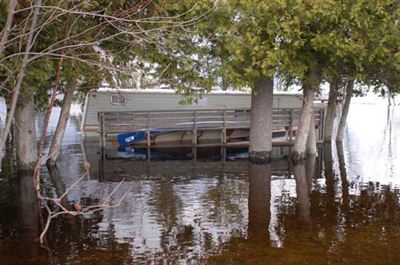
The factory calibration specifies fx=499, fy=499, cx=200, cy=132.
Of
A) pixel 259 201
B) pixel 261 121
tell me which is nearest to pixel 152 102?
A: pixel 261 121

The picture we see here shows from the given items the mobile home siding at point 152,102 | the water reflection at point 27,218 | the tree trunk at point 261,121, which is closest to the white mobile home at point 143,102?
the mobile home siding at point 152,102

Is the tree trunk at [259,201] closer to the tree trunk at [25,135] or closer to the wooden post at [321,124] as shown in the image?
the tree trunk at [25,135]

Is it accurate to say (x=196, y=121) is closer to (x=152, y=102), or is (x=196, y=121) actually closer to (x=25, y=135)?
(x=152, y=102)

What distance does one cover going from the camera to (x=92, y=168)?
14.1m

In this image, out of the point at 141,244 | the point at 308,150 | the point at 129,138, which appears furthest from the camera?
the point at 129,138

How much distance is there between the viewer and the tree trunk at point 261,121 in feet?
47.5

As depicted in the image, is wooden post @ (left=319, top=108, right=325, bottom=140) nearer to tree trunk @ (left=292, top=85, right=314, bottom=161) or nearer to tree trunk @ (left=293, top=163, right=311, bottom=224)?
tree trunk @ (left=292, top=85, right=314, bottom=161)

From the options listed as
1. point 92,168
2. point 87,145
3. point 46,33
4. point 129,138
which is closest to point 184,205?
point 46,33

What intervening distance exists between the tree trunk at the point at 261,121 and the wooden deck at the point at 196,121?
13.8ft

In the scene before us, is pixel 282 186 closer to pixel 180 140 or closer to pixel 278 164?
pixel 278 164

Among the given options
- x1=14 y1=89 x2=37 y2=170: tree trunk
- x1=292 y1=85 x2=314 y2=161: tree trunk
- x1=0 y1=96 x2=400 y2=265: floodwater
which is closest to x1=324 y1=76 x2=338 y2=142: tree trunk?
x1=292 y1=85 x2=314 y2=161: tree trunk

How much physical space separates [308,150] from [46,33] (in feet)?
34.3

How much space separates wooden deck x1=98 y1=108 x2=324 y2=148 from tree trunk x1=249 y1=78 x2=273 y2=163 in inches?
165

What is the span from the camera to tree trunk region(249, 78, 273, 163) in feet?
47.5
